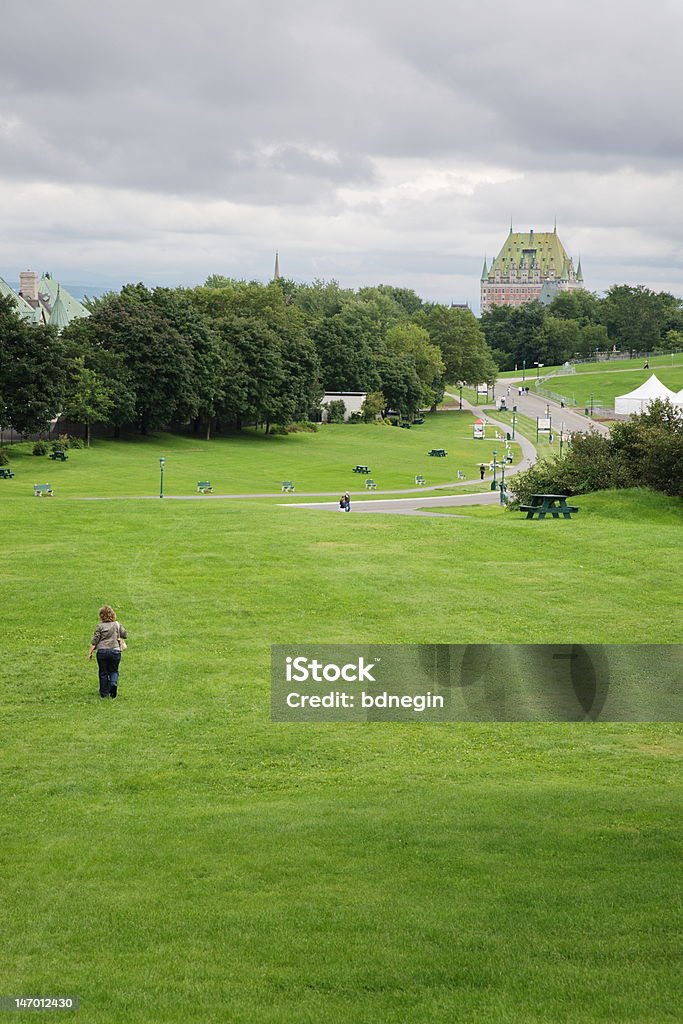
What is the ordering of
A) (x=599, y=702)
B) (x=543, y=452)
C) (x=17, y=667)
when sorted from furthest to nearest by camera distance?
(x=543, y=452), (x=17, y=667), (x=599, y=702)

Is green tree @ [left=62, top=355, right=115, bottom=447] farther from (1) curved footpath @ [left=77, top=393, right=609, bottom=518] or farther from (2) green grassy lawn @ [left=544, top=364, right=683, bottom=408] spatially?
(2) green grassy lawn @ [left=544, top=364, right=683, bottom=408]

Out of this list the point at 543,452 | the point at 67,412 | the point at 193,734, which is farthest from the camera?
the point at 543,452

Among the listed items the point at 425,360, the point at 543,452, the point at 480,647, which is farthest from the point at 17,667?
the point at 425,360

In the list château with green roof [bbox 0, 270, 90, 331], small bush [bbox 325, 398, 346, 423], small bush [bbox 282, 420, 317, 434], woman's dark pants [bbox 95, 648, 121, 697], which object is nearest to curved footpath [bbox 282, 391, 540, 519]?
woman's dark pants [bbox 95, 648, 121, 697]

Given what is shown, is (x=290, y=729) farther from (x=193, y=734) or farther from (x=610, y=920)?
(x=610, y=920)

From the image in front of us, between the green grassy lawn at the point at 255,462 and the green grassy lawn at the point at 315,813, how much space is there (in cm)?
3701

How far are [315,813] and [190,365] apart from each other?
3328 inches

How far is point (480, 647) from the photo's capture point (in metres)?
24.1

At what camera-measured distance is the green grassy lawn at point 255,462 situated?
73.1 m

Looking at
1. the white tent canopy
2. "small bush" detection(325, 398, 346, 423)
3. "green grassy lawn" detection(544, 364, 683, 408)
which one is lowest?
"small bush" detection(325, 398, 346, 423)

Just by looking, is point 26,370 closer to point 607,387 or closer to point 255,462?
point 255,462

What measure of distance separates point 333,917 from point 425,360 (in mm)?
148885

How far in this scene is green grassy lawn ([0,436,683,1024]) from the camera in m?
9.69

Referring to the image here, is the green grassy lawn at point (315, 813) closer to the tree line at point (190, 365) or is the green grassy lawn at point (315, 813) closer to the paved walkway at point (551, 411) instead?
the tree line at point (190, 365)
